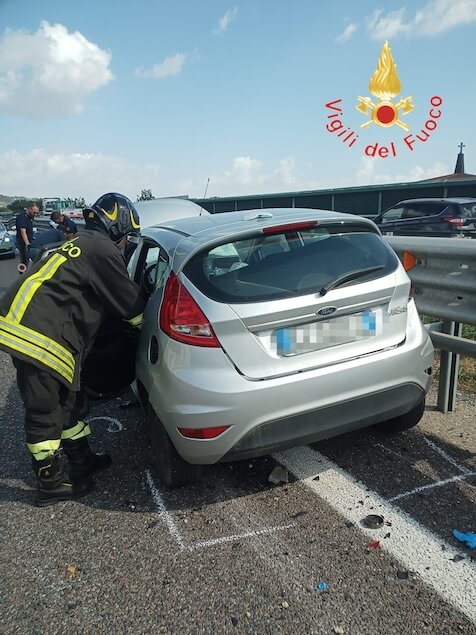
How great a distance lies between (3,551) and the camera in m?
2.54

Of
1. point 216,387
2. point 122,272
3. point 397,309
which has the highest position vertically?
point 122,272

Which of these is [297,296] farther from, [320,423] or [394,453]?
[394,453]

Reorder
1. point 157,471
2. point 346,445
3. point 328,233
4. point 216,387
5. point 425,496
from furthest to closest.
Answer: point 346,445, point 157,471, point 328,233, point 425,496, point 216,387

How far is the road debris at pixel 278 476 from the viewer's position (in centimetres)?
300

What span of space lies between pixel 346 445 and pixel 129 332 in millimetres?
1648

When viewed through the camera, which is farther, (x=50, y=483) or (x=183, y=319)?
(x=50, y=483)

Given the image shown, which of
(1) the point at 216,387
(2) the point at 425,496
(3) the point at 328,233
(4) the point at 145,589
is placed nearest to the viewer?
(4) the point at 145,589

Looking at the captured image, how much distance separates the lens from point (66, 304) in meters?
2.79

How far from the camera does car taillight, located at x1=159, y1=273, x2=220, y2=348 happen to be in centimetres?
253

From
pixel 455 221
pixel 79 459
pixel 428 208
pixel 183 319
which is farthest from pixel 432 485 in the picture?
pixel 428 208

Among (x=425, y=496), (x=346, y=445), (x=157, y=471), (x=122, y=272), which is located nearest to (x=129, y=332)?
(x=122, y=272)

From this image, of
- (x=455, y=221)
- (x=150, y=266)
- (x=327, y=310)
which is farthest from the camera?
(x=455, y=221)

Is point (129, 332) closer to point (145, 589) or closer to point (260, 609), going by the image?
point (145, 589)

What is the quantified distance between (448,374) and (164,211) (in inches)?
Answer: 234
